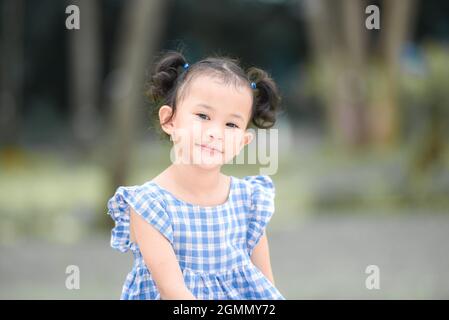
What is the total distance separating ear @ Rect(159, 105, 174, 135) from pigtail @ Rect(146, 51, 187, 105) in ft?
0.14

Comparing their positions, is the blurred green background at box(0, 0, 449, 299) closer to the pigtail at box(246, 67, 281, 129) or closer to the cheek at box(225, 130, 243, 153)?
the pigtail at box(246, 67, 281, 129)

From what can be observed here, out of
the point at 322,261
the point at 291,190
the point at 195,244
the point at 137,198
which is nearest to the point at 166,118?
the point at 137,198

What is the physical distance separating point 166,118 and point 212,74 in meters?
0.19

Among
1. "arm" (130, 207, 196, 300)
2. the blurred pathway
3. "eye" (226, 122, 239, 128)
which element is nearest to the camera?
"arm" (130, 207, 196, 300)

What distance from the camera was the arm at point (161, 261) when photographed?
1856mm

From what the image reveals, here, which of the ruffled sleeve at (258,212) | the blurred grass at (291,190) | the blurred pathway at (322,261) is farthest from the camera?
the blurred grass at (291,190)

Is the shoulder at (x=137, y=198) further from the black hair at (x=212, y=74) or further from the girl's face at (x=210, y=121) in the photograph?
the black hair at (x=212, y=74)

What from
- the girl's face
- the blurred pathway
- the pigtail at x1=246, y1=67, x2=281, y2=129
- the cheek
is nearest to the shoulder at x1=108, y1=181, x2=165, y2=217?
the girl's face

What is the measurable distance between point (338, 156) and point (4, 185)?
4625 millimetres

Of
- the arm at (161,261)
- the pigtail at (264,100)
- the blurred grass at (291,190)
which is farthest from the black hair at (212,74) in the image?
the blurred grass at (291,190)

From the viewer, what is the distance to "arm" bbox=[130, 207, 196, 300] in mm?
1856

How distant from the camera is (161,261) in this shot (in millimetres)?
1880

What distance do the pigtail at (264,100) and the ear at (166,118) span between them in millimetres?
245

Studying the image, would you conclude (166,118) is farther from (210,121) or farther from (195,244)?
(195,244)
